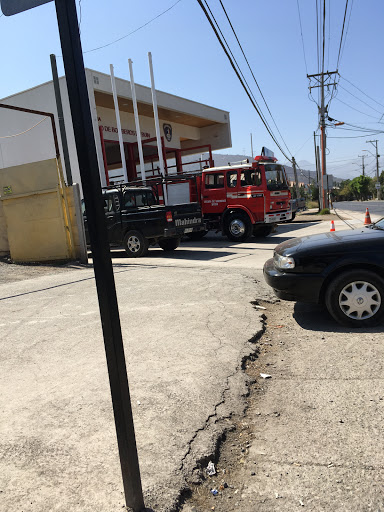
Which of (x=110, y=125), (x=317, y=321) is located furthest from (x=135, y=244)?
(x=110, y=125)

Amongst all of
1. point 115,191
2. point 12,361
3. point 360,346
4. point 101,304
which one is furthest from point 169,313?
point 115,191

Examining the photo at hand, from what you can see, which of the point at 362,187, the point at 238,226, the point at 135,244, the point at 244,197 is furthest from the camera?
the point at 362,187

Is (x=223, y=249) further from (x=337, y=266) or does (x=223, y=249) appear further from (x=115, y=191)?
(x=337, y=266)

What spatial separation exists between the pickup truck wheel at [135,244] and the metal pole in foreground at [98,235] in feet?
33.8

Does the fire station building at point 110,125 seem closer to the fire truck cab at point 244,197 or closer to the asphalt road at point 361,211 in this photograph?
the fire truck cab at point 244,197

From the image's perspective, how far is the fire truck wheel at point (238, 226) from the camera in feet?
49.1

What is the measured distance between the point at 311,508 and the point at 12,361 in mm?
3131

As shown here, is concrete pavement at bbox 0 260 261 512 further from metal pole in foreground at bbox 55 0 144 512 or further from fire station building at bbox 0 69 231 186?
fire station building at bbox 0 69 231 186

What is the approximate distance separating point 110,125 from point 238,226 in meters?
12.3

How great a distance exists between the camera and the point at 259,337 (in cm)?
466

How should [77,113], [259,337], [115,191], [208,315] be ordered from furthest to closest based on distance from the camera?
[115,191]
[208,315]
[259,337]
[77,113]

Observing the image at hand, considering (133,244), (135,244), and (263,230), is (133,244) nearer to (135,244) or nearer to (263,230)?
(135,244)

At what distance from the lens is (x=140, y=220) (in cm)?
1220

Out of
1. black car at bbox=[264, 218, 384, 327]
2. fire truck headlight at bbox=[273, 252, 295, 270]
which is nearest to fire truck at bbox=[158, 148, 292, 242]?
fire truck headlight at bbox=[273, 252, 295, 270]
